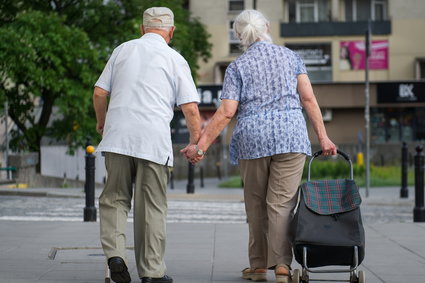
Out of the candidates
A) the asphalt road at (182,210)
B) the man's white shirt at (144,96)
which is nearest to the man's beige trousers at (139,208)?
the man's white shirt at (144,96)

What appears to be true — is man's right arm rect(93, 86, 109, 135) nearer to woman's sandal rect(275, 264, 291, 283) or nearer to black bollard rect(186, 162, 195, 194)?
woman's sandal rect(275, 264, 291, 283)

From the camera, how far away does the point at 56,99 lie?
29297 millimetres

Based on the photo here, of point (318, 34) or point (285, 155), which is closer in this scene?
point (285, 155)

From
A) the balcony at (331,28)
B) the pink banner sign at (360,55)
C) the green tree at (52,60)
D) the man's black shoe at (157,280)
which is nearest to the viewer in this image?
the man's black shoe at (157,280)

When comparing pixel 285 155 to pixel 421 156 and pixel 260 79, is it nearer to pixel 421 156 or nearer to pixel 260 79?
pixel 260 79

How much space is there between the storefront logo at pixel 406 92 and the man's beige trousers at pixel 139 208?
136ft

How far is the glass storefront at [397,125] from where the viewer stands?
47562mm

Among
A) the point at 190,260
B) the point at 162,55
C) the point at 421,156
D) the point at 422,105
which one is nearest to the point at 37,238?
the point at 190,260

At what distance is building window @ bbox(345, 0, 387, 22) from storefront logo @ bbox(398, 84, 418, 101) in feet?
13.0

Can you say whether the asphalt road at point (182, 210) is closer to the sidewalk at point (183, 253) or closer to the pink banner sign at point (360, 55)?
the sidewalk at point (183, 253)

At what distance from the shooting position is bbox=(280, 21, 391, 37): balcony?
48469 millimetres

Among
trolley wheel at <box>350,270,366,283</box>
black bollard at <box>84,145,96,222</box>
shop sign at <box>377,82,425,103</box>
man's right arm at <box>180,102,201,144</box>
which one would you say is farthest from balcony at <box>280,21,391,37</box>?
trolley wheel at <box>350,270,366,283</box>

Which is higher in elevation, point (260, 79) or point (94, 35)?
point (94, 35)

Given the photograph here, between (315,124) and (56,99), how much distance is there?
2301 cm
